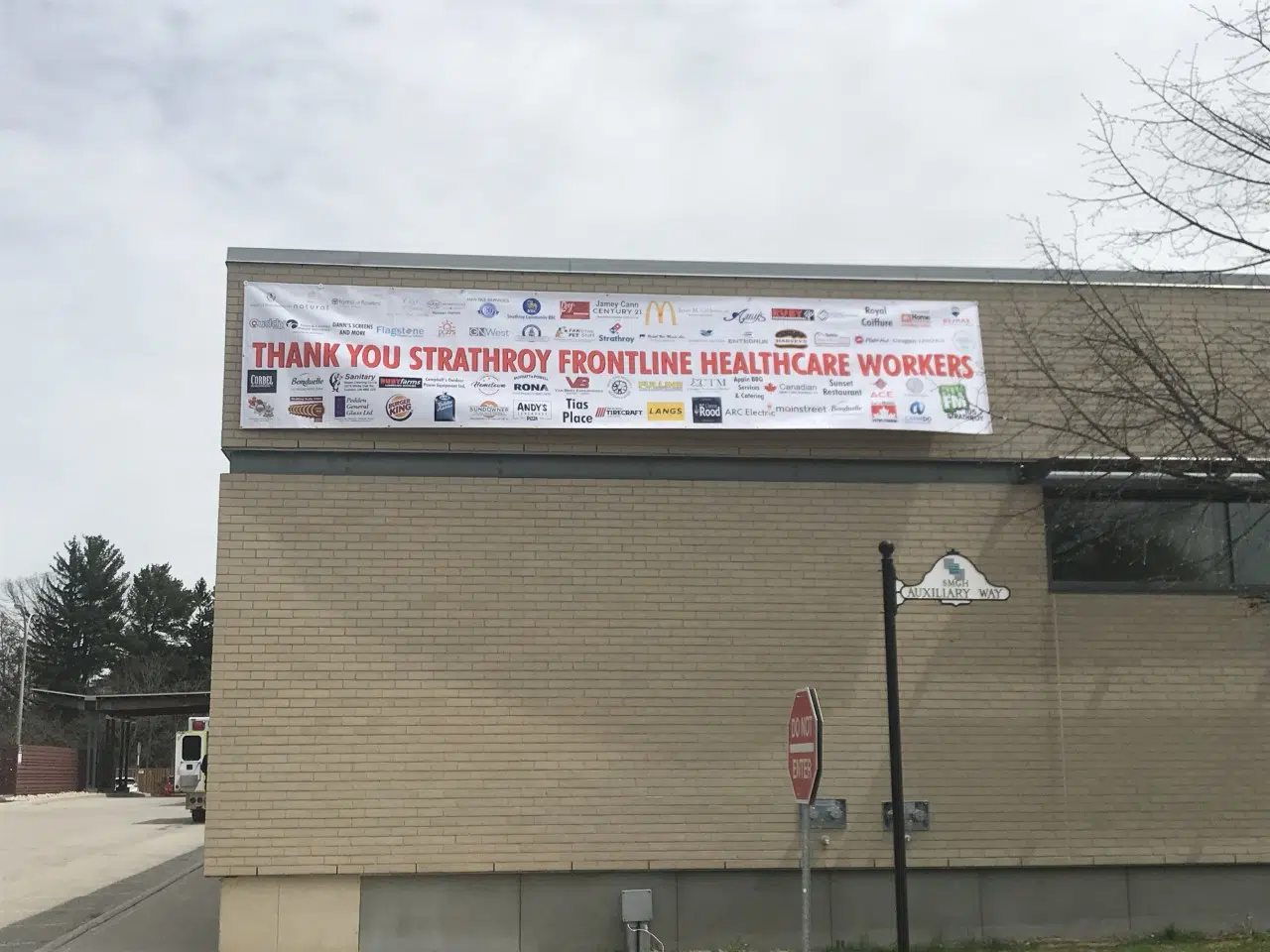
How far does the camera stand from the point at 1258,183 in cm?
1044

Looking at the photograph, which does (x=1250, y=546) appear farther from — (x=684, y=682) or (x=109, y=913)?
(x=109, y=913)

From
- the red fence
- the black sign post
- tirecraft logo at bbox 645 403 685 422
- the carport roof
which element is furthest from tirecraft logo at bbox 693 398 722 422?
the red fence

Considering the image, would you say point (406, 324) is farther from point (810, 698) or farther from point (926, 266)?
point (810, 698)

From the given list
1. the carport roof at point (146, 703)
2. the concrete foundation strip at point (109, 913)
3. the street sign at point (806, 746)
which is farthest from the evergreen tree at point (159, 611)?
the street sign at point (806, 746)

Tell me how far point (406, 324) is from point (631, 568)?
332cm

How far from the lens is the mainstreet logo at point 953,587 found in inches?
443

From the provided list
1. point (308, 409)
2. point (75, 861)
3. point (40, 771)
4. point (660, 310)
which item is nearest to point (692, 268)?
point (660, 310)

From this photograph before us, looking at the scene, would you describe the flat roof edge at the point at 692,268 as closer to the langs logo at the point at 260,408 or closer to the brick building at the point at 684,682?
the brick building at the point at 684,682

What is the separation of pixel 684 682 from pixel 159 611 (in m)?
85.3

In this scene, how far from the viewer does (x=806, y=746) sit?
29.0 ft

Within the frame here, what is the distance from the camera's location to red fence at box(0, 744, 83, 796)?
174 feet

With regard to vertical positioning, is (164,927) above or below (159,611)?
below

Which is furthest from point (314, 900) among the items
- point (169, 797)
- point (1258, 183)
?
point (169, 797)

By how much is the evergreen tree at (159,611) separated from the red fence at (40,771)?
24904mm
